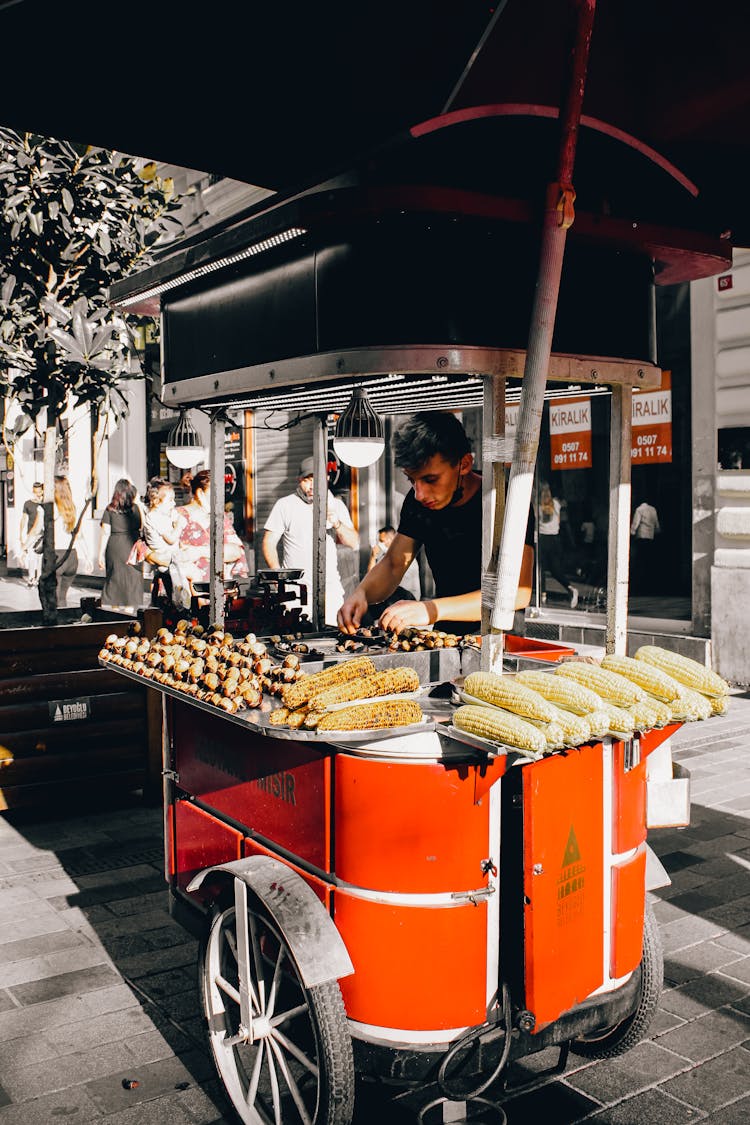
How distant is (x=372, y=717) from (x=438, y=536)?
2.26m

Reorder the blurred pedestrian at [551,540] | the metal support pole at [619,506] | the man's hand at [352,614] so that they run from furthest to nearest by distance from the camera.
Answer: the blurred pedestrian at [551,540] < the man's hand at [352,614] < the metal support pole at [619,506]

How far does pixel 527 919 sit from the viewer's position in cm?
282

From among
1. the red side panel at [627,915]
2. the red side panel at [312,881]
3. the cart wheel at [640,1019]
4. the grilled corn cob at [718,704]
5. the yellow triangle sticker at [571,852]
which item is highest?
the grilled corn cob at [718,704]

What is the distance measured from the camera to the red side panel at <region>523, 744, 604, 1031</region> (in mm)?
2824

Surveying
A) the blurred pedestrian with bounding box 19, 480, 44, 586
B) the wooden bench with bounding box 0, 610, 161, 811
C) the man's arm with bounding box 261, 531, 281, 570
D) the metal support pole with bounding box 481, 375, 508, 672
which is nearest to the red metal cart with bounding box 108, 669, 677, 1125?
the metal support pole with bounding box 481, 375, 508, 672

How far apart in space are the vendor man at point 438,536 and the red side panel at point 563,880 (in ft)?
4.19

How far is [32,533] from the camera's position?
20.0 metres

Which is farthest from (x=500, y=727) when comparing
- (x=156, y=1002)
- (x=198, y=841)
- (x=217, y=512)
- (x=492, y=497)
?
(x=217, y=512)

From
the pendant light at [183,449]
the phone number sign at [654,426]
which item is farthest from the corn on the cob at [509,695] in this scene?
the phone number sign at [654,426]

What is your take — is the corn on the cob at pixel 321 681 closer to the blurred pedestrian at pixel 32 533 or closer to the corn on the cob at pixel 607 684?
the corn on the cob at pixel 607 684

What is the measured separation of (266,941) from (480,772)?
97 centimetres

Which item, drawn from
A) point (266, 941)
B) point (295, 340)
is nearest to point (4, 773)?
point (266, 941)

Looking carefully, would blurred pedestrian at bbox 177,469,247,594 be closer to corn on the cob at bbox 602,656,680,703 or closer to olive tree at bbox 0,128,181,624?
olive tree at bbox 0,128,181,624

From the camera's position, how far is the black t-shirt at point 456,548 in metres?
4.79
